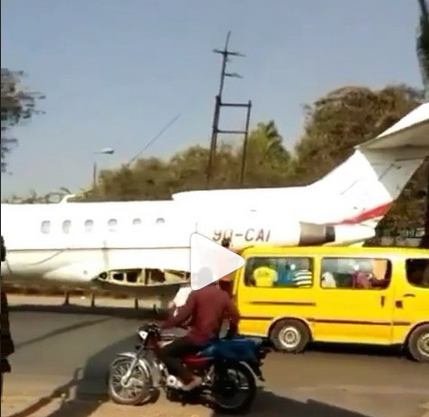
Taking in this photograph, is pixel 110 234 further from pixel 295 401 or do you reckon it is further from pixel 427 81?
pixel 295 401

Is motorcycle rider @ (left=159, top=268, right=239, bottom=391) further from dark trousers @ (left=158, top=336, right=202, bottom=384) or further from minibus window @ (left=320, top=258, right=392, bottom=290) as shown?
minibus window @ (left=320, top=258, right=392, bottom=290)

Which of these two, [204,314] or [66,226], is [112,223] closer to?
[66,226]

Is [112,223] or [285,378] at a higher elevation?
[112,223]

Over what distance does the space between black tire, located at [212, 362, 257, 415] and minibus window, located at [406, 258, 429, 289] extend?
14.1ft

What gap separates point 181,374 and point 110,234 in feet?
29.9

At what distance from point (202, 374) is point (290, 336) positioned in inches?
167

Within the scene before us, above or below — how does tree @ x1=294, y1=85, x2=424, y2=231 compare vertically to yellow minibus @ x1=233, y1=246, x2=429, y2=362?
above

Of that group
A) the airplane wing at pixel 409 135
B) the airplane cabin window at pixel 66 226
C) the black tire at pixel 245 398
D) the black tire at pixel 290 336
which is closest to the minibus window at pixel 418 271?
the black tire at pixel 290 336

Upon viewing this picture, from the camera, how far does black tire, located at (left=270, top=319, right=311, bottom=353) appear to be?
479 inches

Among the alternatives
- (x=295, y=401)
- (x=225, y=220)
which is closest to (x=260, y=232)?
(x=225, y=220)

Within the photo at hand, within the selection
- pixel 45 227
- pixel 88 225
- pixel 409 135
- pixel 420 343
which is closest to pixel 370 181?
pixel 409 135

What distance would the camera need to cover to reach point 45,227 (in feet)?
56.7

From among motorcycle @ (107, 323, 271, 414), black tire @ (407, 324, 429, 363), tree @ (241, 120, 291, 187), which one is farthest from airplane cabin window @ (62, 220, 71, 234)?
motorcycle @ (107, 323, 271, 414)
